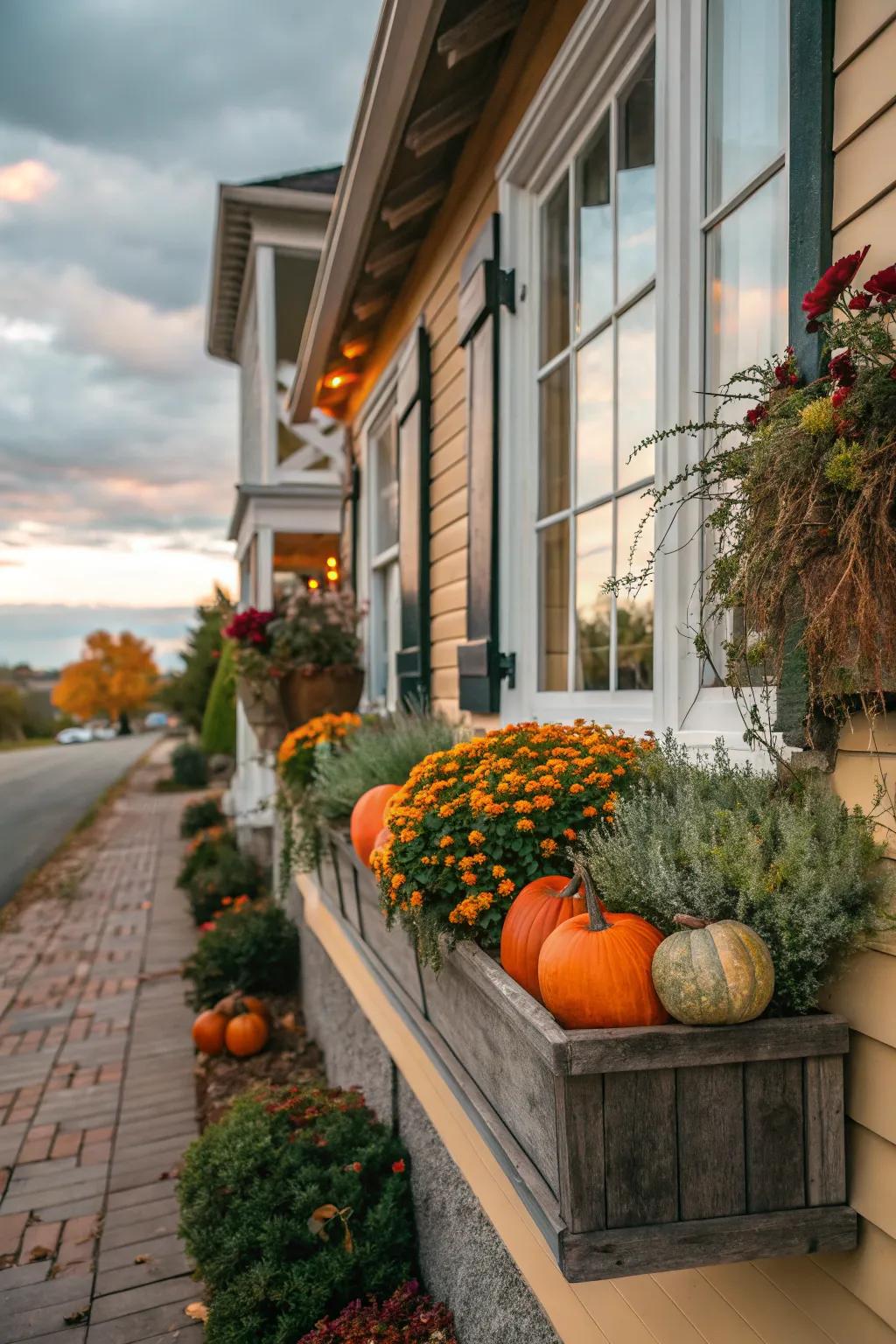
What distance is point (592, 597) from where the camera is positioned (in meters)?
2.62

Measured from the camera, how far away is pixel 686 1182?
1.17 metres

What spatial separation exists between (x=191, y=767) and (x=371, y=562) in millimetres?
15184

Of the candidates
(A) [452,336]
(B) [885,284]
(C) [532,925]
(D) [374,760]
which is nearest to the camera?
(B) [885,284]

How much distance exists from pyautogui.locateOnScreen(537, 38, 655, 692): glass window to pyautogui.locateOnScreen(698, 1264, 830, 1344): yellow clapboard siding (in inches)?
51.7

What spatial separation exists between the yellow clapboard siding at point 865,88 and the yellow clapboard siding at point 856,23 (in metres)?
0.01

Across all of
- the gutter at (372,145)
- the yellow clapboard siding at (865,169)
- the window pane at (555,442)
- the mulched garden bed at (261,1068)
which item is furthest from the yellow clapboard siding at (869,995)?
the mulched garden bed at (261,1068)

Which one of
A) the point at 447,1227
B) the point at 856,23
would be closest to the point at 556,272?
the point at 856,23

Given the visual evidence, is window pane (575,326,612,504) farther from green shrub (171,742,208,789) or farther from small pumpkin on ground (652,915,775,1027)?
green shrub (171,742,208,789)

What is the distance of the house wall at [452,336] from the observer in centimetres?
300

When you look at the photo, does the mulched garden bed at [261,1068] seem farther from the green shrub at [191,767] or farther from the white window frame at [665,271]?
the green shrub at [191,767]

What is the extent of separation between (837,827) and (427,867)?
88 cm

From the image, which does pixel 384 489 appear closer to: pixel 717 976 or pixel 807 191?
pixel 807 191

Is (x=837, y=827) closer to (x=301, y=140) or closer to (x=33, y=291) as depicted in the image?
(x=33, y=291)

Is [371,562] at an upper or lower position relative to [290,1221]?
upper
